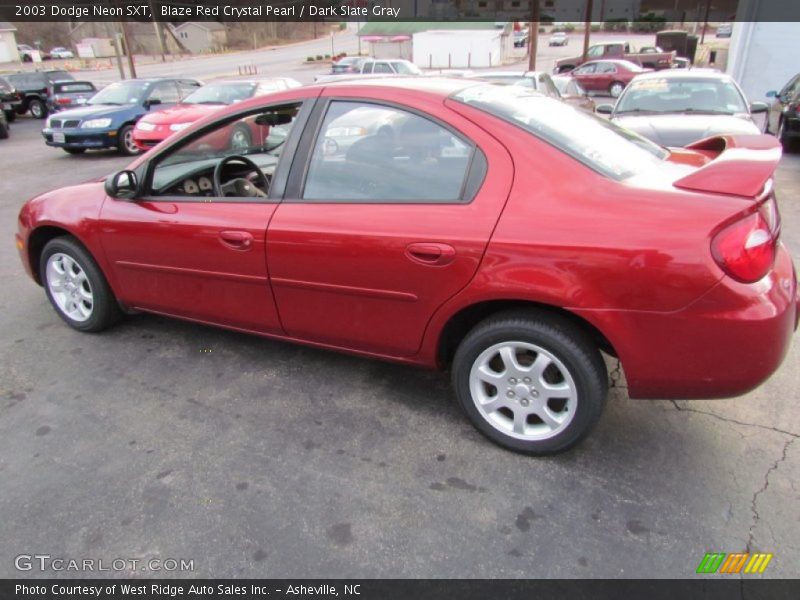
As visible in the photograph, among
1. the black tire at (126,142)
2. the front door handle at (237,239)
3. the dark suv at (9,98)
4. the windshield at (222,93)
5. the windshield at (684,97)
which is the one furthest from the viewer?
the dark suv at (9,98)

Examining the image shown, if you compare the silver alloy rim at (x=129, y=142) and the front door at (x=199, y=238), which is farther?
the silver alloy rim at (x=129, y=142)

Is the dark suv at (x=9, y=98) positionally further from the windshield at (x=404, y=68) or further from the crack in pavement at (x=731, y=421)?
the crack in pavement at (x=731, y=421)

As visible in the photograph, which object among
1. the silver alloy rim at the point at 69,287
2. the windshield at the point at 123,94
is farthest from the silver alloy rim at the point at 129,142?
the silver alloy rim at the point at 69,287

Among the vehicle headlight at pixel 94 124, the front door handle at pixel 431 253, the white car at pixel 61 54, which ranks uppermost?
the white car at pixel 61 54

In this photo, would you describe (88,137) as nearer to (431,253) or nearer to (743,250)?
(431,253)

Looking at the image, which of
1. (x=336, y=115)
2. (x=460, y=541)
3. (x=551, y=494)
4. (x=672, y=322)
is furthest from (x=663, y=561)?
(x=336, y=115)

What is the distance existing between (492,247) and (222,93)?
33.6ft

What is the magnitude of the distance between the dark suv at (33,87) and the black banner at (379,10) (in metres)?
31.6

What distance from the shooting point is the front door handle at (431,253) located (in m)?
2.35

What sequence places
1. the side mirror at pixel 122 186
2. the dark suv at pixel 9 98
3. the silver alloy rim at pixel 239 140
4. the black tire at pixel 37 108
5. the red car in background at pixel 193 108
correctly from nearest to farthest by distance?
the side mirror at pixel 122 186 → the silver alloy rim at pixel 239 140 → the red car in background at pixel 193 108 → the dark suv at pixel 9 98 → the black tire at pixel 37 108

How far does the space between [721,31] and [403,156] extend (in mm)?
69212

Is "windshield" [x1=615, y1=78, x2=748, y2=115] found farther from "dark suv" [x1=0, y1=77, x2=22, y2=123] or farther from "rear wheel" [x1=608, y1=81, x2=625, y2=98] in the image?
"dark suv" [x1=0, y1=77, x2=22, y2=123]

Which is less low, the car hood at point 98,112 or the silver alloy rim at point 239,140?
the silver alloy rim at point 239,140
